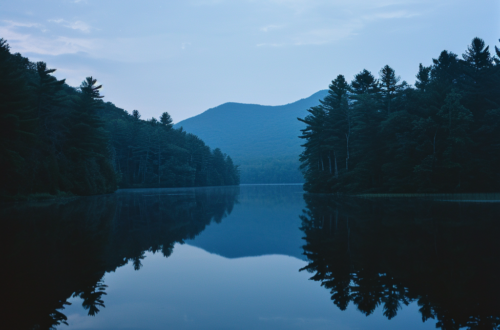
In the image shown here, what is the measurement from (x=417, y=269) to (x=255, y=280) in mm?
2969

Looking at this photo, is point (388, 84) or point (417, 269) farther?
point (388, 84)

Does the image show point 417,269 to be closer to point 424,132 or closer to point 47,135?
point 424,132

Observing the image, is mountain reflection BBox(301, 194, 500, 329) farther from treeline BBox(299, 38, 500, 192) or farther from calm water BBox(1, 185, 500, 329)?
treeline BBox(299, 38, 500, 192)

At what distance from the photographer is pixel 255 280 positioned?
22.5 feet

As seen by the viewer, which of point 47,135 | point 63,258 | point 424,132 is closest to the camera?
point 63,258

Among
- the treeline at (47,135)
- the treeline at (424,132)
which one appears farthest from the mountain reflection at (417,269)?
the treeline at (47,135)

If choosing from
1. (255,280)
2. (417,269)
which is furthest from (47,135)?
(417,269)

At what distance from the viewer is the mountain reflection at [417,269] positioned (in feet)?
16.5

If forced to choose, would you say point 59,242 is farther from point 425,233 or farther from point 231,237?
point 425,233

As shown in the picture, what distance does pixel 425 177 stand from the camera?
114ft

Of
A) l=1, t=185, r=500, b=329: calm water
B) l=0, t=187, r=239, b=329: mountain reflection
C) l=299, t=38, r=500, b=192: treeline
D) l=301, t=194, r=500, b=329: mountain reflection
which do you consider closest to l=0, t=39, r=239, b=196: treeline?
l=0, t=187, r=239, b=329: mountain reflection

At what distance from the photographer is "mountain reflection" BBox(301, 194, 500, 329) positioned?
5020mm

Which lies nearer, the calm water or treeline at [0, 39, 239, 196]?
the calm water

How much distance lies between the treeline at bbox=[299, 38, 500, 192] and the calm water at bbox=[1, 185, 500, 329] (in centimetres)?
2424
